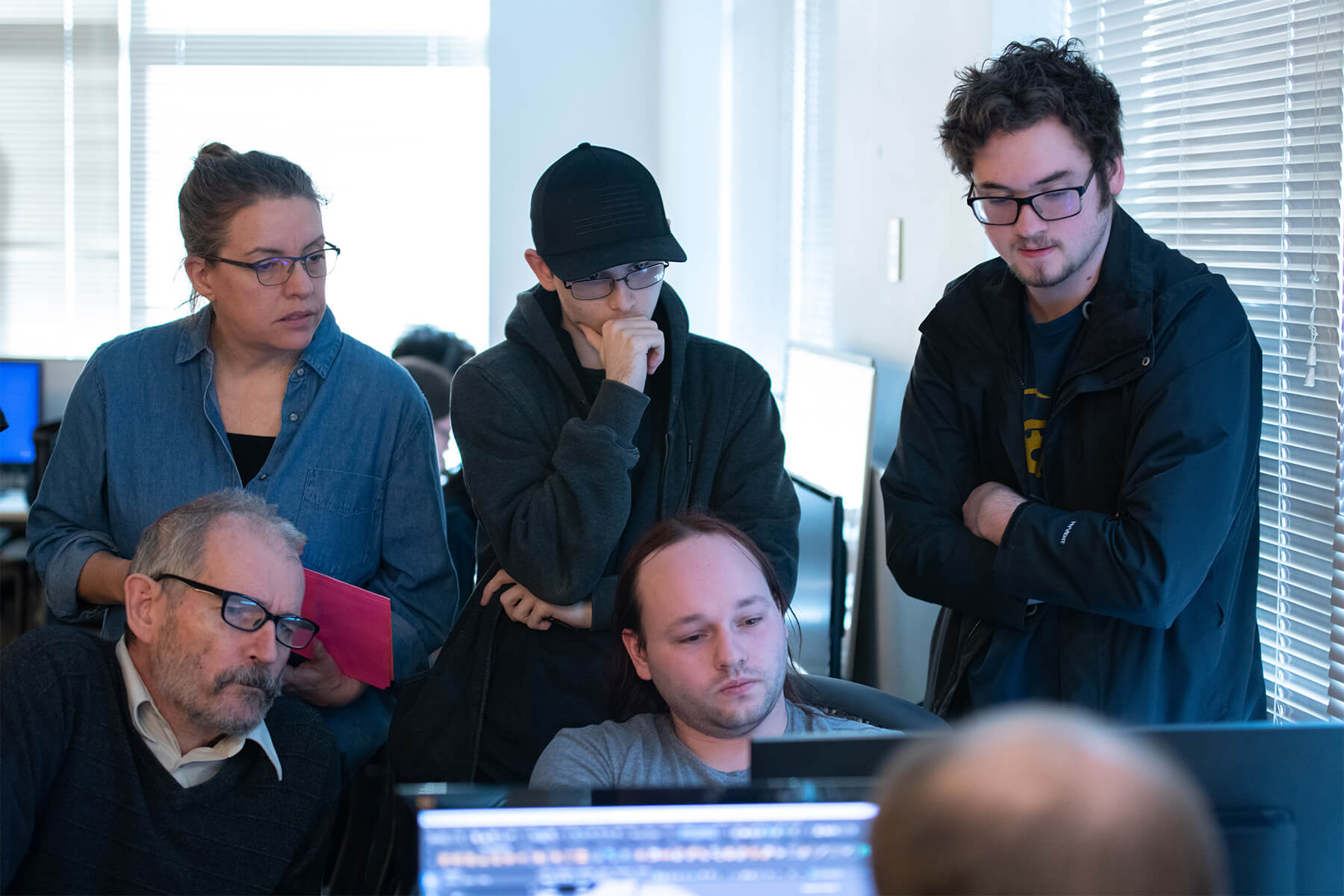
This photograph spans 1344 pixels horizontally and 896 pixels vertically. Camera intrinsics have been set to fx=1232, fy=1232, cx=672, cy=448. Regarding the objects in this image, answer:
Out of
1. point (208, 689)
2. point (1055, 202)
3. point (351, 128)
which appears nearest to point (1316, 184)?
point (1055, 202)

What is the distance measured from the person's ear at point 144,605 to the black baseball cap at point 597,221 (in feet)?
2.37

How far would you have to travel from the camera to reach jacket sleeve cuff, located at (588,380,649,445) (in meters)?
1.81

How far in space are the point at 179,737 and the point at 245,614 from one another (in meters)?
0.18

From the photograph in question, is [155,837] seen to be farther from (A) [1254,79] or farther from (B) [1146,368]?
(A) [1254,79]

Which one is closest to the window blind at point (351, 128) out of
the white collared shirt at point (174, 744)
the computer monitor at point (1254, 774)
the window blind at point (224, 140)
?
the window blind at point (224, 140)

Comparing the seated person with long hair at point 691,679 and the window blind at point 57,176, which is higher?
the window blind at point 57,176

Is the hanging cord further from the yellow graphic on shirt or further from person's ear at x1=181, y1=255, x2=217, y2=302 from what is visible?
person's ear at x1=181, y1=255, x2=217, y2=302

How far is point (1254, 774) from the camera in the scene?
0.93 metres

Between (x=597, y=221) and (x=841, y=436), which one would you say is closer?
(x=597, y=221)

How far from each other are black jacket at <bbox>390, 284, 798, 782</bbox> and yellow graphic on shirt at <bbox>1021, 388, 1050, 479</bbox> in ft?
1.23

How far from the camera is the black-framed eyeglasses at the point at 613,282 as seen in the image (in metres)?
1.88

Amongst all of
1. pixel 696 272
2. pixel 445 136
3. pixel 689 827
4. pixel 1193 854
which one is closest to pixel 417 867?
pixel 689 827

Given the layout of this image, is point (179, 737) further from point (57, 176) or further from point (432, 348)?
point (57, 176)

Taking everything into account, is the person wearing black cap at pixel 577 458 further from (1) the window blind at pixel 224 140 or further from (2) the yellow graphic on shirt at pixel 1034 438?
(1) the window blind at pixel 224 140
